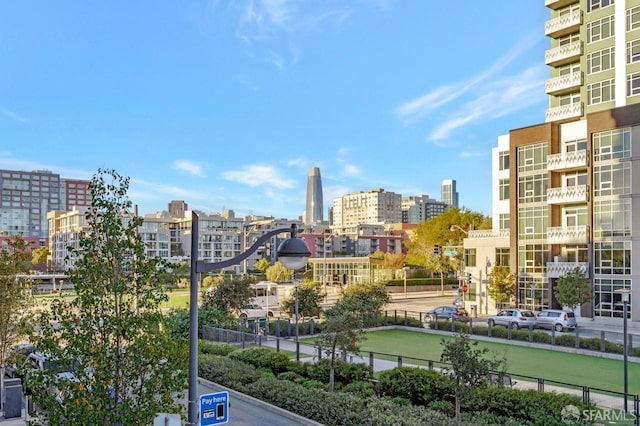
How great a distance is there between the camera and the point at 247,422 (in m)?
16.3

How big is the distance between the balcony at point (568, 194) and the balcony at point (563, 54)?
12936 mm

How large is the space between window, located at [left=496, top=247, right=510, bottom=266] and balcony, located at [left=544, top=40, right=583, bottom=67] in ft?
60.2

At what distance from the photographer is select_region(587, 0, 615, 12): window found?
1891 inches

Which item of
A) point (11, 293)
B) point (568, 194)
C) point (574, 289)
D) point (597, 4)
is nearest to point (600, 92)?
point (597, 4)

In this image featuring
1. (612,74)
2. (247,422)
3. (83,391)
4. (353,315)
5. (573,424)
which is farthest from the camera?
(612,74)

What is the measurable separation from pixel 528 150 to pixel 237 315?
30.1 metres

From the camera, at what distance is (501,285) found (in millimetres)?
48812

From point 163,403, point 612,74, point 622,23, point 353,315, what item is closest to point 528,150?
point 612,74

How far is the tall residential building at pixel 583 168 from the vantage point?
43.4m

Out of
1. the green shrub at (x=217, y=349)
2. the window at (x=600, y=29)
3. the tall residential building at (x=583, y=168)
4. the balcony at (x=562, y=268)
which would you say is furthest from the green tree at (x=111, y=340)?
the window at (x=600, y=29)

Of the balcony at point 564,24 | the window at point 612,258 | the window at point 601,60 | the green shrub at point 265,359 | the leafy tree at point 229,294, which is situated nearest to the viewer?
the green shrub at point 265,359

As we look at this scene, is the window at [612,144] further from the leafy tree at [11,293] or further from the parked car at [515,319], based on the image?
the leafy tree at [11,293]

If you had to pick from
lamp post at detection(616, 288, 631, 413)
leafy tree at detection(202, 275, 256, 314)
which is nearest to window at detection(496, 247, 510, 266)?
leafy tree at detection(202, 275, 256, 314)

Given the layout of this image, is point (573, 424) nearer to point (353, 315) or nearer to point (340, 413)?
point (340, 413)
